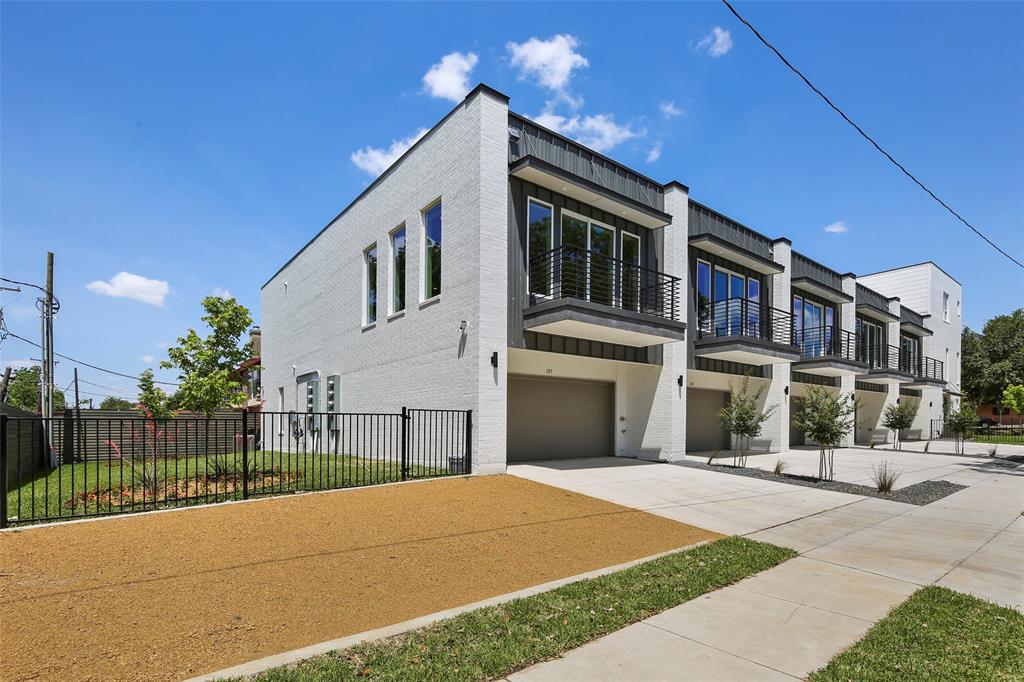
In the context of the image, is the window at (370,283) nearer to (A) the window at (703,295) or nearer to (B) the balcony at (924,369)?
(A) the window at (703,295)

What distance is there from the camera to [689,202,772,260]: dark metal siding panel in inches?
694

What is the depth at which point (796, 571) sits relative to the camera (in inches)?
234

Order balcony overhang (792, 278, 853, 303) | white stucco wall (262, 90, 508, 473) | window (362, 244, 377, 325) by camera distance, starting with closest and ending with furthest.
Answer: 1. white stucco wall (262, 90, 508, 473)
2. window (362, 244, 377, 325)
3. balcony overhang (792, 278, 853, 303)

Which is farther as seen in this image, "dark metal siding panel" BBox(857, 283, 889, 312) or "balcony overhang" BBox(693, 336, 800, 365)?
"dark metal siding panel" BBox(857, 283, 889, 312)

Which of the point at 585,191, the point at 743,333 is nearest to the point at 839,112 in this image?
the point at 585,191

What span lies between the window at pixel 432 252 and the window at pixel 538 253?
2413mm

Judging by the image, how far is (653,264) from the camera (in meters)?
16.1

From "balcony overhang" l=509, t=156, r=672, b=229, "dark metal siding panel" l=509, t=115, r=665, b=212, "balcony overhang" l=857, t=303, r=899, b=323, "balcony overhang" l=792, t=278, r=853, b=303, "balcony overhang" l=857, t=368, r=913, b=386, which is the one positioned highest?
"dark metal siding panel" l=509, t=115, r=665, b=212

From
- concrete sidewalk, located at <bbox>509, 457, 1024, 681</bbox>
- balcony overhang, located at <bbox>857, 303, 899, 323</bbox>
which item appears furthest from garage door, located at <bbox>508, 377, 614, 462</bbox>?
balcony overhang, located at <bbox>857, 303, 899, 323</bbox>

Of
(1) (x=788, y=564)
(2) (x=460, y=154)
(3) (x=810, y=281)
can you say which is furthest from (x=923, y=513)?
(3) (x=810, y=281)

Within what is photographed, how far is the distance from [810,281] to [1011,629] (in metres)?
20.0

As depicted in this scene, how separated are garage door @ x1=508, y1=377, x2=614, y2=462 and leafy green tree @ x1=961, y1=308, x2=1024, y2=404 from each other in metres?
48.8

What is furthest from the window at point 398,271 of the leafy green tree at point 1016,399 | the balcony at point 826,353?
the leafy green tree at point 1016,399

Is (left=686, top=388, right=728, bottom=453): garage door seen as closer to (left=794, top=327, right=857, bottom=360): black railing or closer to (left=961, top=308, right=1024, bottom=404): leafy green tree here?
(left=794, top=327, right=857, bottom=360): black railing
